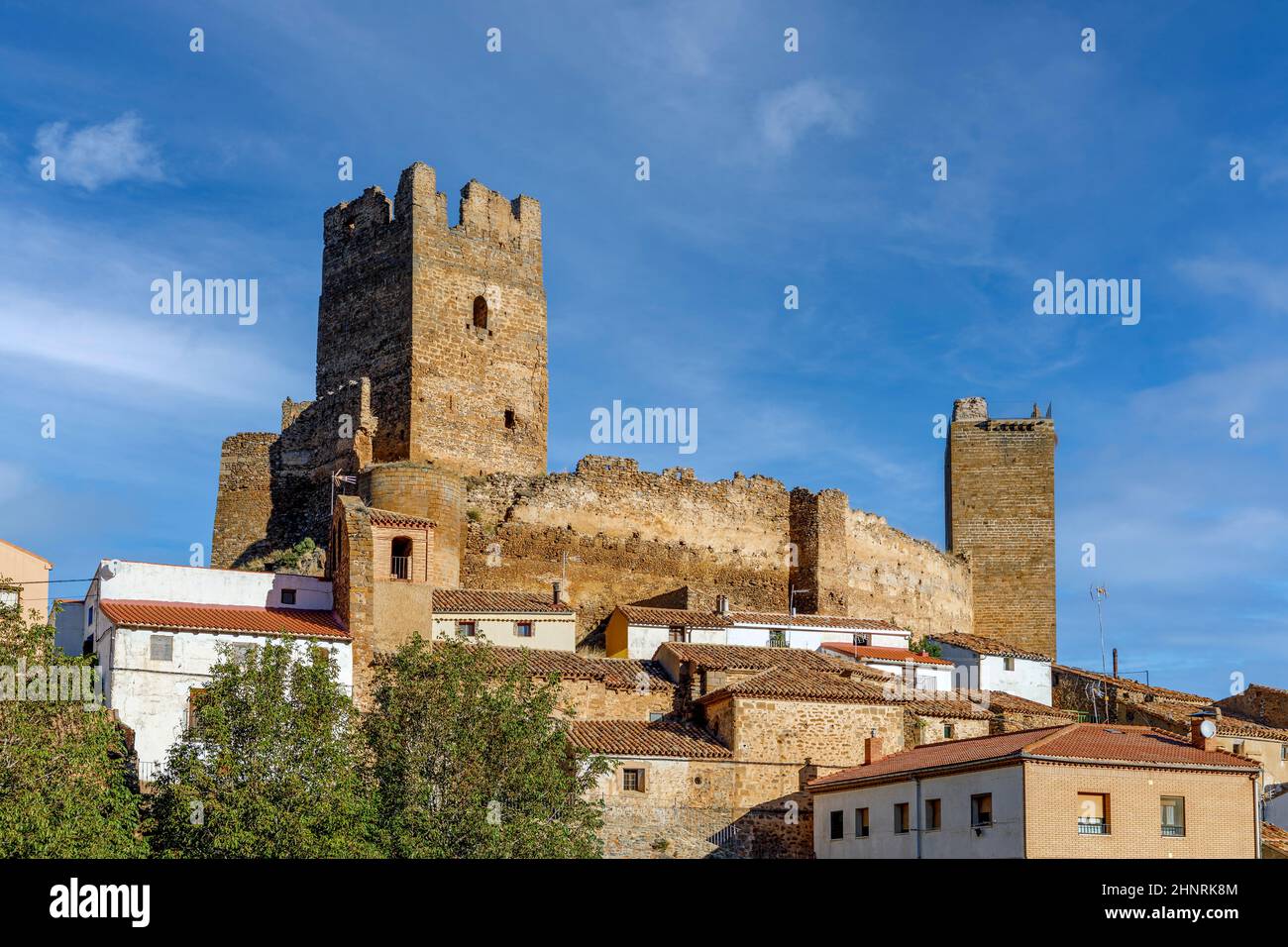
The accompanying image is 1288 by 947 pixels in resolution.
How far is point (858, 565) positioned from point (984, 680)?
605cm

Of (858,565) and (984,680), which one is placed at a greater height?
(858,565)

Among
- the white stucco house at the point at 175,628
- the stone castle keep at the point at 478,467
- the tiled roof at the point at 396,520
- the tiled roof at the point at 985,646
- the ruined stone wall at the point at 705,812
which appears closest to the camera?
the white stucco house at the point at 175,628

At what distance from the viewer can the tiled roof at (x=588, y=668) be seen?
35469 mm

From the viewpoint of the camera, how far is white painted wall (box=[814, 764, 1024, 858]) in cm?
2859

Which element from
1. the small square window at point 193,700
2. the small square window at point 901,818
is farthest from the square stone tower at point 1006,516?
the small square window at point 193,700

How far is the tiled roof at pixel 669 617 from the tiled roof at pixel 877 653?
374 centimetres

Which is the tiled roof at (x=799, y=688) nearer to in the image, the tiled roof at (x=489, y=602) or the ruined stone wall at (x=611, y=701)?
the ruined stone wall at (x=611, y=701)

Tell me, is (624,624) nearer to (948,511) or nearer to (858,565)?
(858,565)

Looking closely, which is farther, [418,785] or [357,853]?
[418,785]

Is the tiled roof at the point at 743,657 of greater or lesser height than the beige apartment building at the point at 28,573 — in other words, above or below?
below

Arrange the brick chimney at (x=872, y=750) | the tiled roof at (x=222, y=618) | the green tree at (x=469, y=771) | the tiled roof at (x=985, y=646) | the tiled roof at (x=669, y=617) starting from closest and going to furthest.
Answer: the green tree at (x=469, y=771) → the tiled roof at (x=222, y=618) → the brick chimney at (x=872, y=750) → the tiled roof at (x=669, y=617) → the tiled roof at (x=985, y=646)

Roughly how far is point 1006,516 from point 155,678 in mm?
40549
